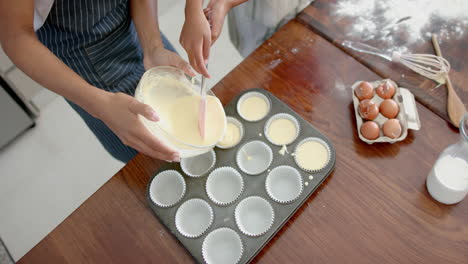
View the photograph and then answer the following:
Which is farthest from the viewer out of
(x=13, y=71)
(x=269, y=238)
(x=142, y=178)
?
(x=13, y=71)

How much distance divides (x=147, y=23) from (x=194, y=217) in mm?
602

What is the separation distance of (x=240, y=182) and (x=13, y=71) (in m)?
1.61

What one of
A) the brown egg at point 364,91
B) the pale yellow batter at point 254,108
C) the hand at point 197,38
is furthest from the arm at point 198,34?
the brown egg at point 364,91

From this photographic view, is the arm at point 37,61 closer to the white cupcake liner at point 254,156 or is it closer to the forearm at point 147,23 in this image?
the forearm at point 147,23

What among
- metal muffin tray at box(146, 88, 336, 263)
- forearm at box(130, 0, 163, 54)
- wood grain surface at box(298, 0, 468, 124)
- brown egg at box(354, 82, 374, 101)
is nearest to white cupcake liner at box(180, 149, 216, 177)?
metal muffin tray at box(146, 88, 336, 263)

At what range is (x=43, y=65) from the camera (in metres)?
0.91

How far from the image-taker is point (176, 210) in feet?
3.16

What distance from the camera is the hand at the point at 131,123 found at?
796mm

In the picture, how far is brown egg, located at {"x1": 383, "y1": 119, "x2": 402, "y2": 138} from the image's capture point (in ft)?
3.19

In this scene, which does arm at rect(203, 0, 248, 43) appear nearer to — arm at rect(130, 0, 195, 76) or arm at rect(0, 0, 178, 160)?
arm at rect(130, 0, 195, 76)

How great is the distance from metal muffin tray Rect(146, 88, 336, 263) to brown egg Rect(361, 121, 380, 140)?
102mm

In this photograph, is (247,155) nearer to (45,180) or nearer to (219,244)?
(219,244)

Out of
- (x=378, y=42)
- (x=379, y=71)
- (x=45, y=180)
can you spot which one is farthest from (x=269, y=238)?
(x=45, y=180)

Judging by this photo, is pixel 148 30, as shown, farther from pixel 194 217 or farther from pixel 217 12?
pixel 194 217
